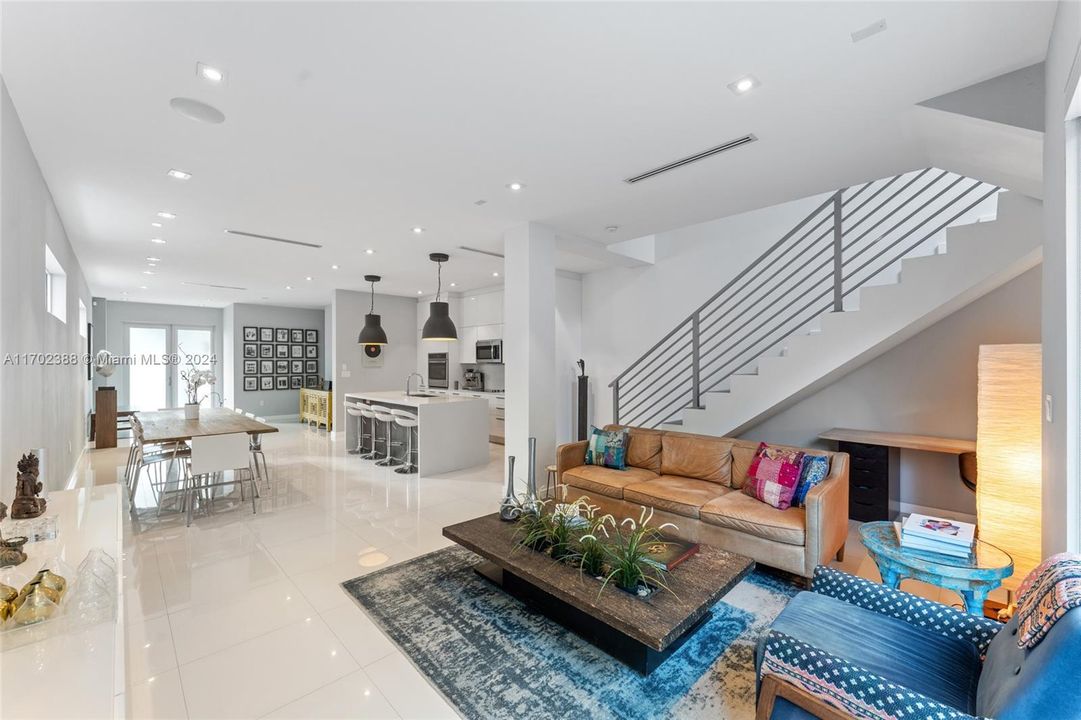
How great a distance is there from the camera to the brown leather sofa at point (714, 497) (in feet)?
9.73

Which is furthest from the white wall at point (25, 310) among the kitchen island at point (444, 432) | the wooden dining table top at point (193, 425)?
the kitchen island at point (444, 432)

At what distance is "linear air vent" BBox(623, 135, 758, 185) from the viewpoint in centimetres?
291

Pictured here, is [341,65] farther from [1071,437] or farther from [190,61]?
[1071,437]

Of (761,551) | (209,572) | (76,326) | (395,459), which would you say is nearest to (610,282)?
(395,459)

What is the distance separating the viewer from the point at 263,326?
35.5ft

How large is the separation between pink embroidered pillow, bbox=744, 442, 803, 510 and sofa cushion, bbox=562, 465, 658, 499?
860 mm

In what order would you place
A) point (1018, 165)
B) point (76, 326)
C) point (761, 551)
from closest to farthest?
point (1018, 165) < point (761, 551) < point (76, 326)

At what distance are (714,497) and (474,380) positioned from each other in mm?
6084

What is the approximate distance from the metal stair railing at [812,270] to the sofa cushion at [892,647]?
2857mm

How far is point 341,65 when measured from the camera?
83.3 inches

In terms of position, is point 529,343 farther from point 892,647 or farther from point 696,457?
point 892,647

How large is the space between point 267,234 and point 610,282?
4454 mm

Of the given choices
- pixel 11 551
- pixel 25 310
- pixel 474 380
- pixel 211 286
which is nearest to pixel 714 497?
pixel 11 551

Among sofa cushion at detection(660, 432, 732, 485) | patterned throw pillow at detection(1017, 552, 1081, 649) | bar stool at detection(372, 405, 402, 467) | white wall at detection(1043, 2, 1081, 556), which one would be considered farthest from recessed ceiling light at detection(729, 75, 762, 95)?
bar stool at detection(372, 405, 402, 467)
